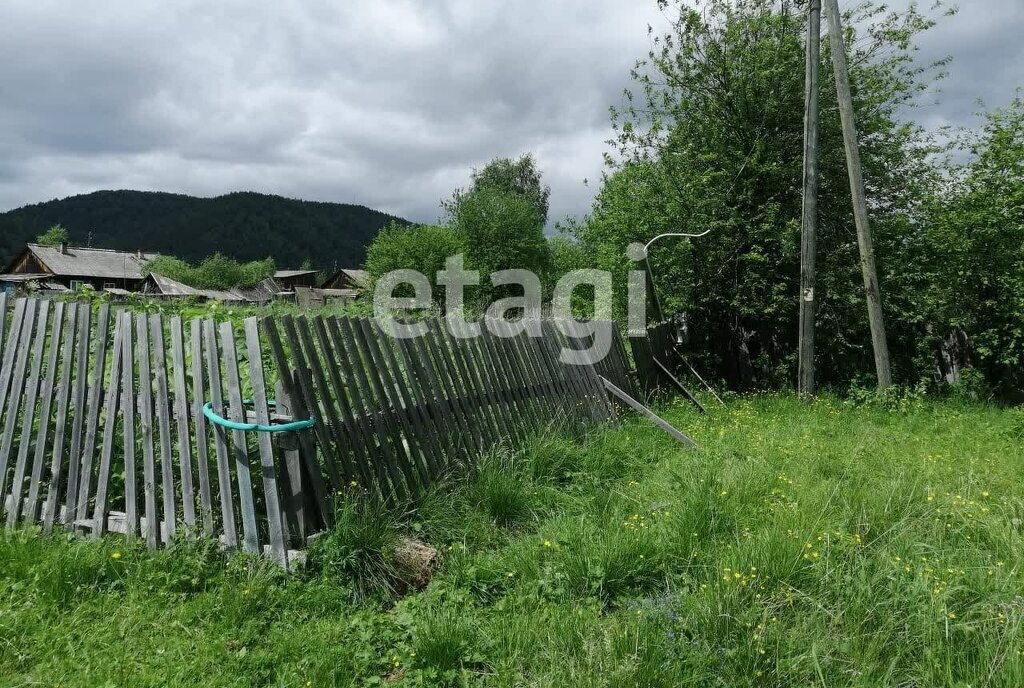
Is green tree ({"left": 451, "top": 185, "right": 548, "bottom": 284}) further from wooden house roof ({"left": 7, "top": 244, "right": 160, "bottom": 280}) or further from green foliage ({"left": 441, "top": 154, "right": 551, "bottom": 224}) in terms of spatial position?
wooden house roof ({"left": 7, "top": 244, "right": 160, "bottom": 280})

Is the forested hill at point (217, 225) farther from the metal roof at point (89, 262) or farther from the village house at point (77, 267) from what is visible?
the village house at point (77, 267)

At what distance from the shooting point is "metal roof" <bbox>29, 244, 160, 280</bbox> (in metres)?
62.8

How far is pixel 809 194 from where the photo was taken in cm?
1001

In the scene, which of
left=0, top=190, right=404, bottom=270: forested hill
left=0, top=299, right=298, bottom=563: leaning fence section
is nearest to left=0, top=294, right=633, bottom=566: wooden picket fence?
left=0, top=299, right=298, bottom=563: leaning fence section

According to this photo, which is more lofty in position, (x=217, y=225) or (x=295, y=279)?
(x=217, y=225)

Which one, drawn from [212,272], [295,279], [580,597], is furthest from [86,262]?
[580,597]

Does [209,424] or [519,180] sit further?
[519,180]

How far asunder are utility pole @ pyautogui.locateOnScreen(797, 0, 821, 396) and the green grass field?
20.5ft

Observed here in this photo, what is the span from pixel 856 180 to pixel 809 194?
0.73m

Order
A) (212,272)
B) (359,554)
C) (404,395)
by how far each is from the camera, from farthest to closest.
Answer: (212,272) → (404,395) → (359,554)

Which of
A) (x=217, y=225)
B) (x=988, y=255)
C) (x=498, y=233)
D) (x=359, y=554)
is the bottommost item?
(x=359, y=554)

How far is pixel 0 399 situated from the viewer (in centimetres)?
415

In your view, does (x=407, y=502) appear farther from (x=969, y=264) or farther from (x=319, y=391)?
(x=969, y=264)

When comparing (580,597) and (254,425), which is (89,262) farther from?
(580,597)
